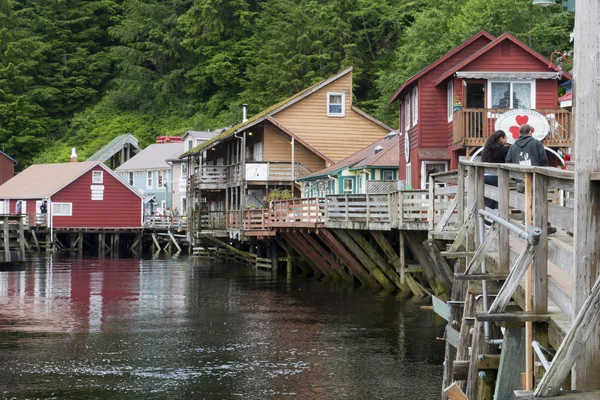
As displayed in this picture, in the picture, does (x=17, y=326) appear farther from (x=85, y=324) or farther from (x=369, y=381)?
(x=369, y=381)

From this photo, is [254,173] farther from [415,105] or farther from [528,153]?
[528,153]

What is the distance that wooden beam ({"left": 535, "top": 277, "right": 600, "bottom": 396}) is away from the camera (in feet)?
18.5

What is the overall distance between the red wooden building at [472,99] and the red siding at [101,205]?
37.7m

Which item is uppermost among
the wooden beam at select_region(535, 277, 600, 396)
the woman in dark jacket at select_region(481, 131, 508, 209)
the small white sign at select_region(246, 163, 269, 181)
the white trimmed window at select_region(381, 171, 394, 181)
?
the small white sign at select_region(246, 163, 269, 181)

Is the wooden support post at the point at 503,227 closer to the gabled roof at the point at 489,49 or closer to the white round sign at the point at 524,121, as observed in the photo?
the white round sign at the point at 524,121

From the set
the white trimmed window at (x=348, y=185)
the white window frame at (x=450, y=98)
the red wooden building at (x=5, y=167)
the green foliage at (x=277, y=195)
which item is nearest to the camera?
the white window frame at (x=450, y=98)

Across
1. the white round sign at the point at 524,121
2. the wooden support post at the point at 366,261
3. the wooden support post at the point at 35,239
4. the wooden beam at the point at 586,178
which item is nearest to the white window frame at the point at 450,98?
the white round sign at the point at 524,121

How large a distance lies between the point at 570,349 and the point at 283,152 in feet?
156

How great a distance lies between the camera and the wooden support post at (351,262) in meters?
33.5

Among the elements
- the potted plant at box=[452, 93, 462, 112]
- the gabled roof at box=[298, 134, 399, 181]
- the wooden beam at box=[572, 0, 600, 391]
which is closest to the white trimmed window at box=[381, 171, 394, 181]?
the gabled roof at box=[298, 134, 399, 181]

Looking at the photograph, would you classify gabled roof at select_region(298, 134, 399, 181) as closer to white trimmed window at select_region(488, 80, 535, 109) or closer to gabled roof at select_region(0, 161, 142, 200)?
white trimmed window at select_region(488, 80, 535, 109)

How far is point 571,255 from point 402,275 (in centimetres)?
2299

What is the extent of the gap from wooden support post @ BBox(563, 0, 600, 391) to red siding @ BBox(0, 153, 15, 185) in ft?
263

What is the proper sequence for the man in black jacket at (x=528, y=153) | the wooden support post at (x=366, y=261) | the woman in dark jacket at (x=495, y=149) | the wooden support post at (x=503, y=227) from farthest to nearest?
the wooden support post at (x=366, y=261), the woman in dark jacket at (x=495, y=149), the man in black jacket at (x=528, y=153), the wooden support post at (x=503, y=227)
